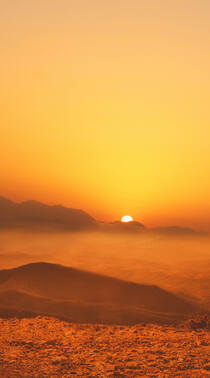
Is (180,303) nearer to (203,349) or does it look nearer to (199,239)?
(203,349)

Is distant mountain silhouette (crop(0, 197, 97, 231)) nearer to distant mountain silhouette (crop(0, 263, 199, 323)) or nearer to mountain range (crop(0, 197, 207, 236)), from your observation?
mountain range (crop(0, 197, 207, 236))

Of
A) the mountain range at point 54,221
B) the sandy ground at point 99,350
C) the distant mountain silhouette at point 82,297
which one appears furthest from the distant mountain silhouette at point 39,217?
the sandy ground at point 99,350

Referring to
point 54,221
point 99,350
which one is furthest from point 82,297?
point 54,221

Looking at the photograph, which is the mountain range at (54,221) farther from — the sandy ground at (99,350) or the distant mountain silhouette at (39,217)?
the sandy ground at (99,350)

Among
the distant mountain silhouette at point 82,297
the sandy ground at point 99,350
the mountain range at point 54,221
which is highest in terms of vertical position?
the mountain range at point 54,221

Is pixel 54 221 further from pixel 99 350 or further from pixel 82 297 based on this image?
pixel 99 350
